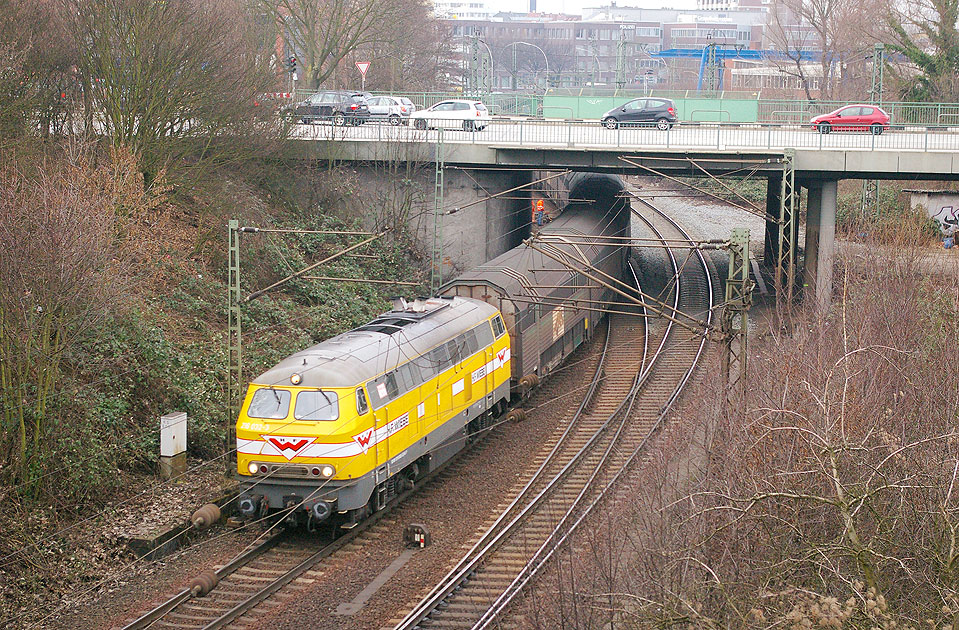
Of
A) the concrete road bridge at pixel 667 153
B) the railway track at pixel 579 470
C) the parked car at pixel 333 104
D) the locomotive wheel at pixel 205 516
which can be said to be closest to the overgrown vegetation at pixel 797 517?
the railway track at pixel 579 470

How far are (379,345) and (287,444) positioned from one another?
8.30ft

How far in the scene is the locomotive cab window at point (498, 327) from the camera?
21281 millimetres

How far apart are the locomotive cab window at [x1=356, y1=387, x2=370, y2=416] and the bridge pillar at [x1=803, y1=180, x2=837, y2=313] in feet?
63.8

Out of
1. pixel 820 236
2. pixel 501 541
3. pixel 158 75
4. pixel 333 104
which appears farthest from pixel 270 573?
pixel 333 104

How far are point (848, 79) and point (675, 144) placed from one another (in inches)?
1831

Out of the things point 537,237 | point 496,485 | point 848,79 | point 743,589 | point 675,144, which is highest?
point 848,79

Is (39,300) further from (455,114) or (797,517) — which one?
(455,114)

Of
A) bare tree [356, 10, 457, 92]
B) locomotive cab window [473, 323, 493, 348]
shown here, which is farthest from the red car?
bare tree [356, 10, 457, 92]

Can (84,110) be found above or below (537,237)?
above

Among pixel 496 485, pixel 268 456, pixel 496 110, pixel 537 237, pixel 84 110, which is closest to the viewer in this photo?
pixel 268 456

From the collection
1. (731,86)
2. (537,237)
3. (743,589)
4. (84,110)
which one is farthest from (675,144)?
(731,86)

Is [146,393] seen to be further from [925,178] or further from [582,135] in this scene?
[925,178]

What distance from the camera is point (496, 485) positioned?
19141mm

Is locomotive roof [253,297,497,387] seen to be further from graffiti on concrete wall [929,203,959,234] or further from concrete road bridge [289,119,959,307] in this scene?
graffiti on concrete wall [929,203,959,234]
